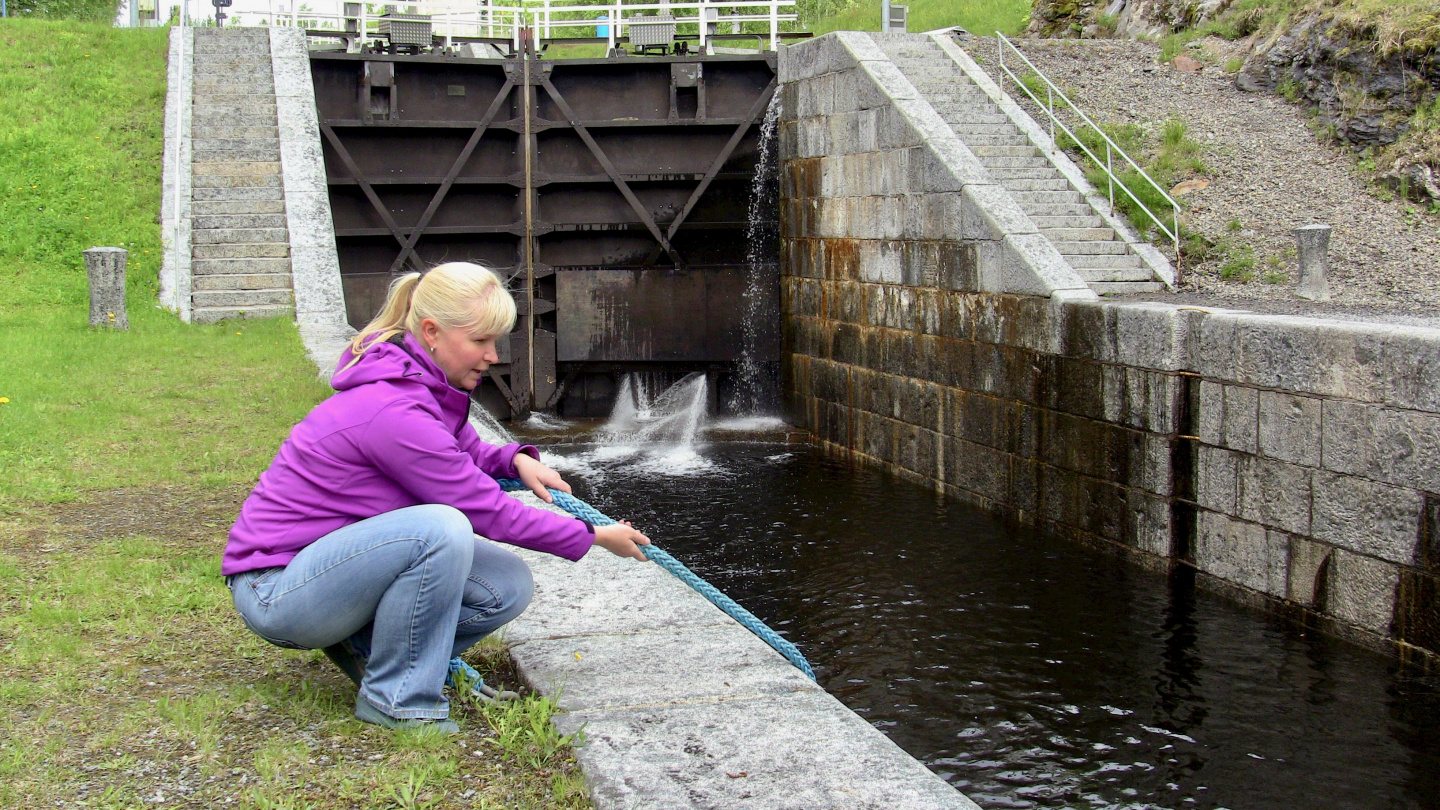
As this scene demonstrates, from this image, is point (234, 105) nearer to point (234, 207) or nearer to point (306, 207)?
point (234, 207)

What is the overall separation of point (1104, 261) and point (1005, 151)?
5.97 feet

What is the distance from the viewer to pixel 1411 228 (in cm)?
984

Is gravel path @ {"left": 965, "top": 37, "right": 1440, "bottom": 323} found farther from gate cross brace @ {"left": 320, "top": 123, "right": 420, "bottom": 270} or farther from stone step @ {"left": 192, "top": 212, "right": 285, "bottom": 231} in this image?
stone step @ {"left": 192, "top": 212, "right": 285, "bottom": 231}

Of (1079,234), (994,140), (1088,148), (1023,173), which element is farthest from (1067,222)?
(1088,148)

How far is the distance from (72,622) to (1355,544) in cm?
533

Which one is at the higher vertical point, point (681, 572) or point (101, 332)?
point (101, 332)

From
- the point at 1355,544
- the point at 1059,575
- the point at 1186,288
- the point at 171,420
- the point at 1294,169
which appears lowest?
the point at 1059,575

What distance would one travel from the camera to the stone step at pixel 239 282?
12.1 m

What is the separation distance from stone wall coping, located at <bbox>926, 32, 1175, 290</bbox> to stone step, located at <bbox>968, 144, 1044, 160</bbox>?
88 millimetres

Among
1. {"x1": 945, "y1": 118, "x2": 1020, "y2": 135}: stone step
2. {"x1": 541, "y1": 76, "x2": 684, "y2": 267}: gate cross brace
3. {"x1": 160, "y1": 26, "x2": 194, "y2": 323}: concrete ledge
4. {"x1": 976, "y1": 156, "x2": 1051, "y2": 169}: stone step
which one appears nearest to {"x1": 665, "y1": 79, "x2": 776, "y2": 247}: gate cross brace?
{"x1": 541, "y1": 76, "x2": 684, "y2": 267}: gate cross brace

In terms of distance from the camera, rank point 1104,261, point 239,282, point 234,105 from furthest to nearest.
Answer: point 234,105
point 239,282
point 1104,261

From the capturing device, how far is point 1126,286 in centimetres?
913

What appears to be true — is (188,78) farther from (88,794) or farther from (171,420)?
(88,794)

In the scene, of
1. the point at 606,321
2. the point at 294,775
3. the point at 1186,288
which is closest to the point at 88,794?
the point at 294,775
